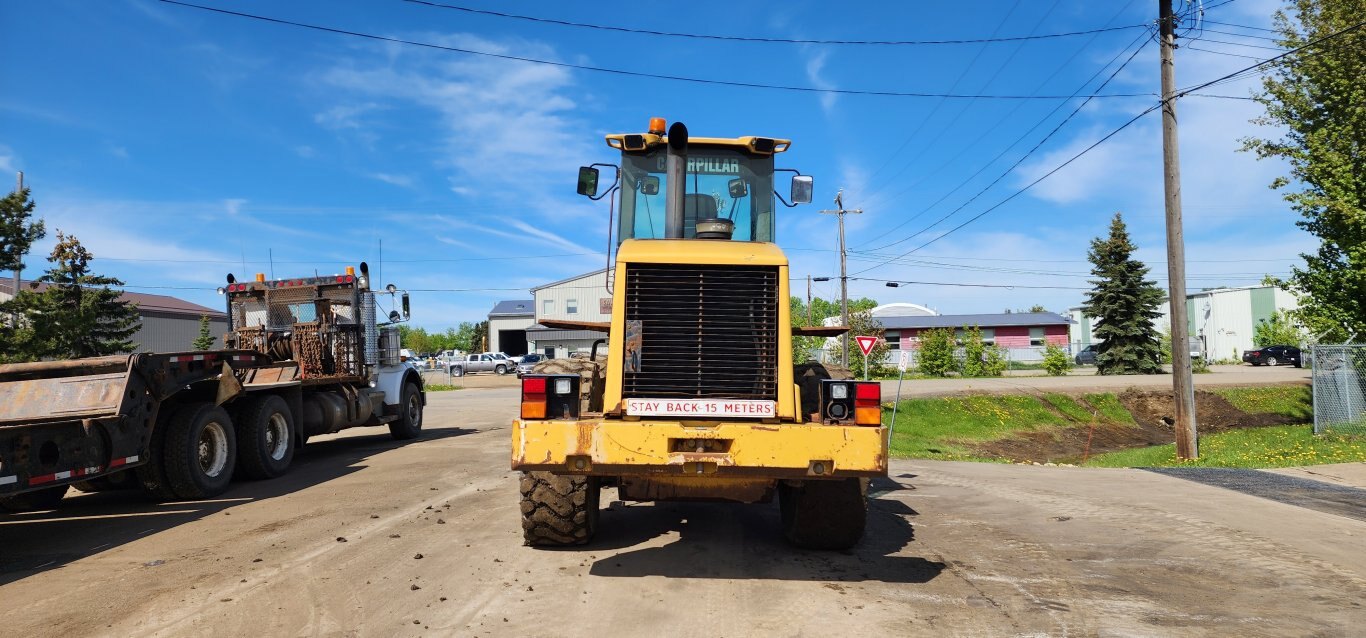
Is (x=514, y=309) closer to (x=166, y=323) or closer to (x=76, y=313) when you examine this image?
(x=166, y=323)

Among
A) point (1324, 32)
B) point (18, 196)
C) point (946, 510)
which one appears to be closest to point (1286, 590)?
point (946, 510)

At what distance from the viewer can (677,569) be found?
5.78 m

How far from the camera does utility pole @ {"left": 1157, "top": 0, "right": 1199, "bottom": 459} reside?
14680 millimetres

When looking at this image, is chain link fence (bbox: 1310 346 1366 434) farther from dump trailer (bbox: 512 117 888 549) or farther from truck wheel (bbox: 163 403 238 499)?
truck wheel (bbox: 163 403 238 499)

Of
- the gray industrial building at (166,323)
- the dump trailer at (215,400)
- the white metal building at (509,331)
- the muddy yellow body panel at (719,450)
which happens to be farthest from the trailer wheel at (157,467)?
the white metal building at (509,331)

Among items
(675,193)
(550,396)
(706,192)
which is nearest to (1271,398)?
(706,192)

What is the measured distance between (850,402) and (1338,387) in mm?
16378

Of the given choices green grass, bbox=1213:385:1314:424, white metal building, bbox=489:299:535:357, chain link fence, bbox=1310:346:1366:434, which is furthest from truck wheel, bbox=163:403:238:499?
white metal building, bbox=489:299:535:357

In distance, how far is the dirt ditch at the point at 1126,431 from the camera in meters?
21.8

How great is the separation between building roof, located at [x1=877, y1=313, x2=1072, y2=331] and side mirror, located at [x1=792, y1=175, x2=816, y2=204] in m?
63.2

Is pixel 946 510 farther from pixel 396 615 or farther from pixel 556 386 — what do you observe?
pixel 396 615

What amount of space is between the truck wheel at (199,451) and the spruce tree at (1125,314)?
144 ft

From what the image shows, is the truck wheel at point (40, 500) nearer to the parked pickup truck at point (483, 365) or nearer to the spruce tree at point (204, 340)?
the spruce tree at point (204, 340)

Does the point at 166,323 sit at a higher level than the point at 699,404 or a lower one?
higher
